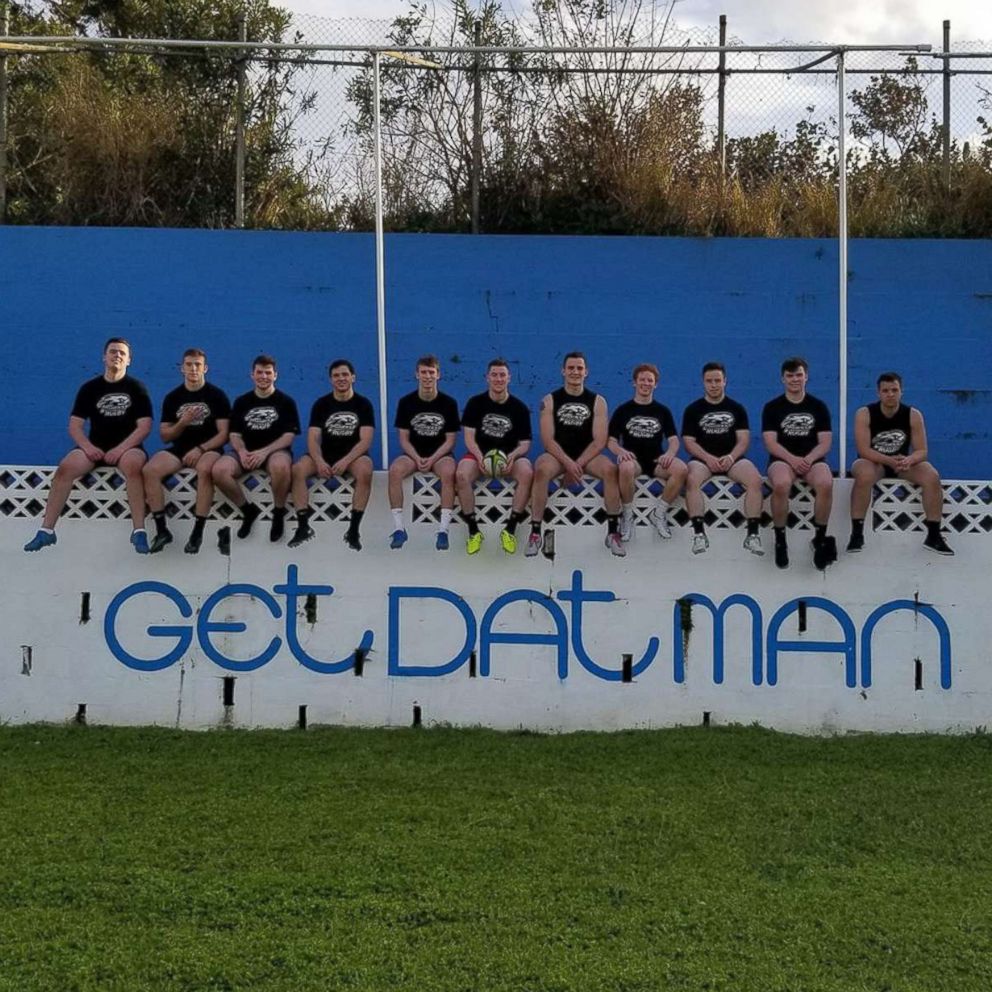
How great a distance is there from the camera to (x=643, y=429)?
7.38 meters

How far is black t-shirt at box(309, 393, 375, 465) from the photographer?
7375 mm

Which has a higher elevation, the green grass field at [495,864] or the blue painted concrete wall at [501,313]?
the blue painted concrete wall at [501,313]

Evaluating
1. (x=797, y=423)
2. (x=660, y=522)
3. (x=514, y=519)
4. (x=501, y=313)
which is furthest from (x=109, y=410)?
(x=501, y=313)

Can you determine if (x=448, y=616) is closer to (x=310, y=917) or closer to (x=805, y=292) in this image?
(x=310, y=917)

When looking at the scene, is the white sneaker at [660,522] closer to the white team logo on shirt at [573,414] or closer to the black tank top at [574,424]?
the black tank top at [574,424]

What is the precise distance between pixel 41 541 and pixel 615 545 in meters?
3.52

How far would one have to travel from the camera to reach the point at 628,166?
1238 cm

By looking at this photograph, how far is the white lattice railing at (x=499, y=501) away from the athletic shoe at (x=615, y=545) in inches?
6.1

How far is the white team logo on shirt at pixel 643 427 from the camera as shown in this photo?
7.38 meters

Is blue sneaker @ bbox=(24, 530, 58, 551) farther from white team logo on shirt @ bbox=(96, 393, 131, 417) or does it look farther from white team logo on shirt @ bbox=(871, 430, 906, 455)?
white team logo on shirt @ bbox=(871, 430, 906, 455)

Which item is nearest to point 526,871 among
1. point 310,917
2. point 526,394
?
point 310,917

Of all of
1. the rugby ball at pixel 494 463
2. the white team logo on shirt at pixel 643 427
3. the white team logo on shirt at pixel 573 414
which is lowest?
→ the rugby ball at pixel 494 463

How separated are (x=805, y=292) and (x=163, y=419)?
632cm

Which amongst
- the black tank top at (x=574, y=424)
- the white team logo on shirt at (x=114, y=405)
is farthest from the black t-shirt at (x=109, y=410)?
the black tank top at (x=574, y=424)
